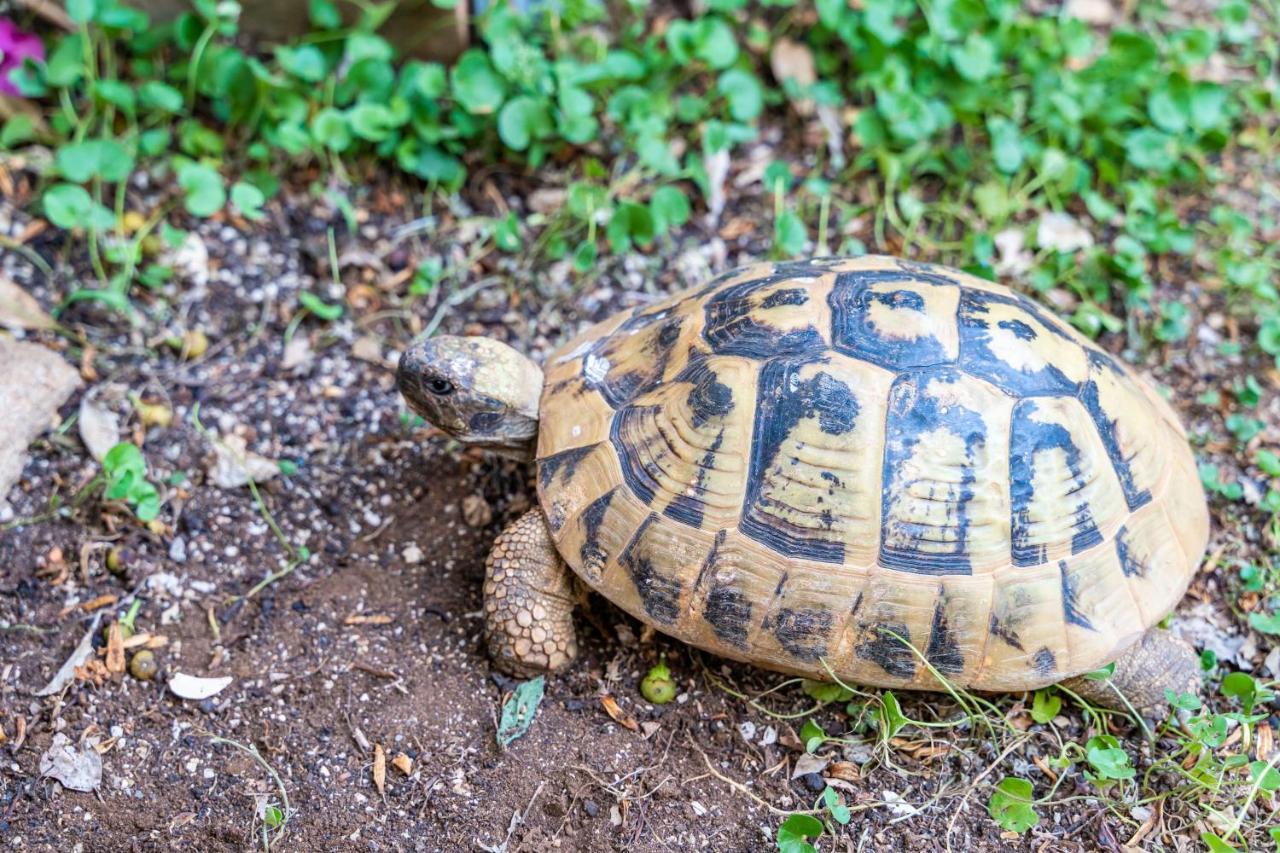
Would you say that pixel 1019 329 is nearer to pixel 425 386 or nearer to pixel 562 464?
pixel 562 464

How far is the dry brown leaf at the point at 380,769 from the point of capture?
8.29 ft

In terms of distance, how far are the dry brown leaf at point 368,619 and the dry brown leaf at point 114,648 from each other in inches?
21.5

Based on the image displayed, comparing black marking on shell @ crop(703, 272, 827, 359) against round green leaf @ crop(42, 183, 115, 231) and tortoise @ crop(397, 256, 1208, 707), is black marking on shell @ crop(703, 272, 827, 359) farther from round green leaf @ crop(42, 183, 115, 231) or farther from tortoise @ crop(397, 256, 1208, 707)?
round green leaf @ crop(42, 183, 115, 231)

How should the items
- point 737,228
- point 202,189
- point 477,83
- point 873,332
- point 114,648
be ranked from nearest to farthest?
point 873,332, point 114,648, point 202,189, point 477,83, point 737,228

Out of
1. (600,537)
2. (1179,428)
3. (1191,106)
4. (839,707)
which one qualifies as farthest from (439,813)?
(1191,106)

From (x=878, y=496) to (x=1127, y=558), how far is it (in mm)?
659

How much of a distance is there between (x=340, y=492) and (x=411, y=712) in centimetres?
76

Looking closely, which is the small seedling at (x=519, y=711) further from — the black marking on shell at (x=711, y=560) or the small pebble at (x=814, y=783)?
the small pebble at (x=814, y=783)

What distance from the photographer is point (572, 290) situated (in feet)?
11.8

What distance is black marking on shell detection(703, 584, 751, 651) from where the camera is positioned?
8.11 ft

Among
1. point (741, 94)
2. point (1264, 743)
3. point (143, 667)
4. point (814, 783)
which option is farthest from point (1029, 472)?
point (143, 667)

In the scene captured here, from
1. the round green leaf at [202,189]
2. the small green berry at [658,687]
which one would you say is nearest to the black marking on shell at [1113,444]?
the small green berry at [658,687]

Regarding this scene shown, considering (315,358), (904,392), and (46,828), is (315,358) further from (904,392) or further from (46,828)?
(904,392)

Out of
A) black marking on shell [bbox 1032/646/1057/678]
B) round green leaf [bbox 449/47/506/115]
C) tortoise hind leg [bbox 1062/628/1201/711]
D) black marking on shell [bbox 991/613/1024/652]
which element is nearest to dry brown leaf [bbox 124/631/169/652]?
round green leaf [bbox 449/47/506/115]
